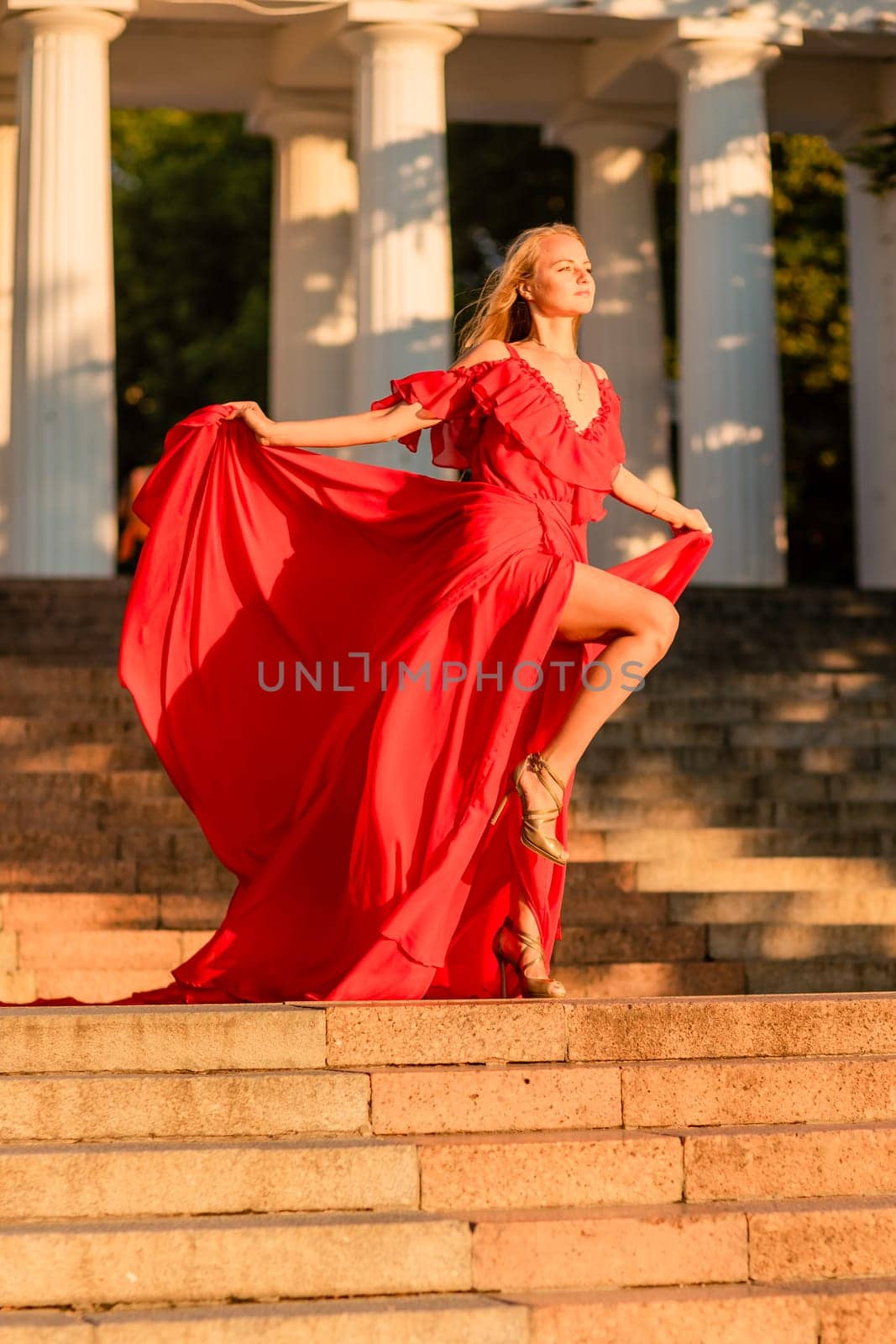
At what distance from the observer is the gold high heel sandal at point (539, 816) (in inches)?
362

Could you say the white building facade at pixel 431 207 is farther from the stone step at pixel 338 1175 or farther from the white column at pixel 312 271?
the stone step at pixel 338 1175

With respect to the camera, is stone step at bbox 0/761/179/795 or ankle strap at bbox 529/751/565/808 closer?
ankle strap at bbox 529/751/565/808

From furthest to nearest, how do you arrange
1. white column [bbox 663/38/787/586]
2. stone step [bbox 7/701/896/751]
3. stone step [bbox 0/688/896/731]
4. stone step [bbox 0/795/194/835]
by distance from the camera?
white column [bbox 663/38/787/586] → stone step [bbox 0/688/896/731] → stone step [bbox 7/701/896/751] → stone step [bbox 0/795/194/835]

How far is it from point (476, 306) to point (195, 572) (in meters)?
1.68

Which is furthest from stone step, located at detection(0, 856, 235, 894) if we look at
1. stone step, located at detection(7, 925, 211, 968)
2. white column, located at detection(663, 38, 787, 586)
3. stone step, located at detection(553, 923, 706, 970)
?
white column, located at detection(663, 38, 787, 586)

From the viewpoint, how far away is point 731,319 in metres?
28.5

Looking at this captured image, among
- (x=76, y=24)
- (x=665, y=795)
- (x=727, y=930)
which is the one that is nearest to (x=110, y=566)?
(x=76, y=24)

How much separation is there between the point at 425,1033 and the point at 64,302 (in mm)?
19646

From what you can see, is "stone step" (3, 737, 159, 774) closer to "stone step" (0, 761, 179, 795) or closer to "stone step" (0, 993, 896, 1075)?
"stone step" (0, 761, 179, 795)

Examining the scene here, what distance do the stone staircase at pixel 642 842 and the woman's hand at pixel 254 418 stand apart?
120 inches

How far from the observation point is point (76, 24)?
88.3ft

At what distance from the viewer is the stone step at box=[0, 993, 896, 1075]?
8.12 m

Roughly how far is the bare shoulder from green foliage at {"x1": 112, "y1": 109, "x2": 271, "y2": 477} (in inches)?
1368

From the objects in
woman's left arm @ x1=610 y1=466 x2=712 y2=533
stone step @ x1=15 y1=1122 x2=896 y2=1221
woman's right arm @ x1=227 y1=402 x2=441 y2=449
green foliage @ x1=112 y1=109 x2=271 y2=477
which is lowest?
stone step @ x1=15 y1=1122 x2=896 y2=1221
